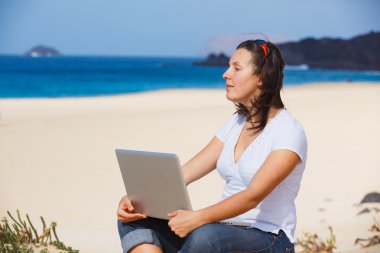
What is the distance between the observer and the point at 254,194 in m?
2.31

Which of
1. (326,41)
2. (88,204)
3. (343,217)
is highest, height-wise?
(326,41)

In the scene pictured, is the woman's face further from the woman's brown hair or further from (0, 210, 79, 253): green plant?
(0, 210, 79, 253): green plant

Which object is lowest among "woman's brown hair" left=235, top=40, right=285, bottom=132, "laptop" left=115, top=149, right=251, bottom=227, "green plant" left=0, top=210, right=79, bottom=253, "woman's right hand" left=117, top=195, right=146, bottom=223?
"green plant" left=0, top=210, right=79, bottom=253

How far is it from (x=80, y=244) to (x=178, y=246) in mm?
2839

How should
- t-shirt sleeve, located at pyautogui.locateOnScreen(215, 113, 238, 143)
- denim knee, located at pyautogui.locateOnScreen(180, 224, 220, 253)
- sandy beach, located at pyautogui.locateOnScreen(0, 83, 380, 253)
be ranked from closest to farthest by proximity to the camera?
1. denim knee, located at pyautogui.locateOnScreen(180, 224, 220, 253)
2. t-shirt sleeve, located at pyautogui.locateOnScreen(215, 113, 238, 143)
3. sandy beach, located at pyautogui.locateOnScreen(0, 83, 380, 253)

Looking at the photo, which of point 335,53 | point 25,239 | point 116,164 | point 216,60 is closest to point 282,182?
point 25,239

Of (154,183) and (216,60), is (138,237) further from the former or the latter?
(216,60)

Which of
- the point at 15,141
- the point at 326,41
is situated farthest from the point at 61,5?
the point at 15,141

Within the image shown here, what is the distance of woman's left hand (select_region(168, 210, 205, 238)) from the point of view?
91.0 inches

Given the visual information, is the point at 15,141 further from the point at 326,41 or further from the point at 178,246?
the point at 326,41

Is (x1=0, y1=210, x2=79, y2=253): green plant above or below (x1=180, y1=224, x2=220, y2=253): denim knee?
below

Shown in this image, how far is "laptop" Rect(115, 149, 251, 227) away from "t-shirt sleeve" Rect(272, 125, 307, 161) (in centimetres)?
27

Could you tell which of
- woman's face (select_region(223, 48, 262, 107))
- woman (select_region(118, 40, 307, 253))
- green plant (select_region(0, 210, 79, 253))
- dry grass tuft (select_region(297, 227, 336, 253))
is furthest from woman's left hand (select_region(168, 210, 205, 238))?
dry grass tuft (select_region(297, 227, 336, 253))

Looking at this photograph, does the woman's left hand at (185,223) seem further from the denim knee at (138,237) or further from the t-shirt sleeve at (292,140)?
the t-shirt sleeve at (292,140)
